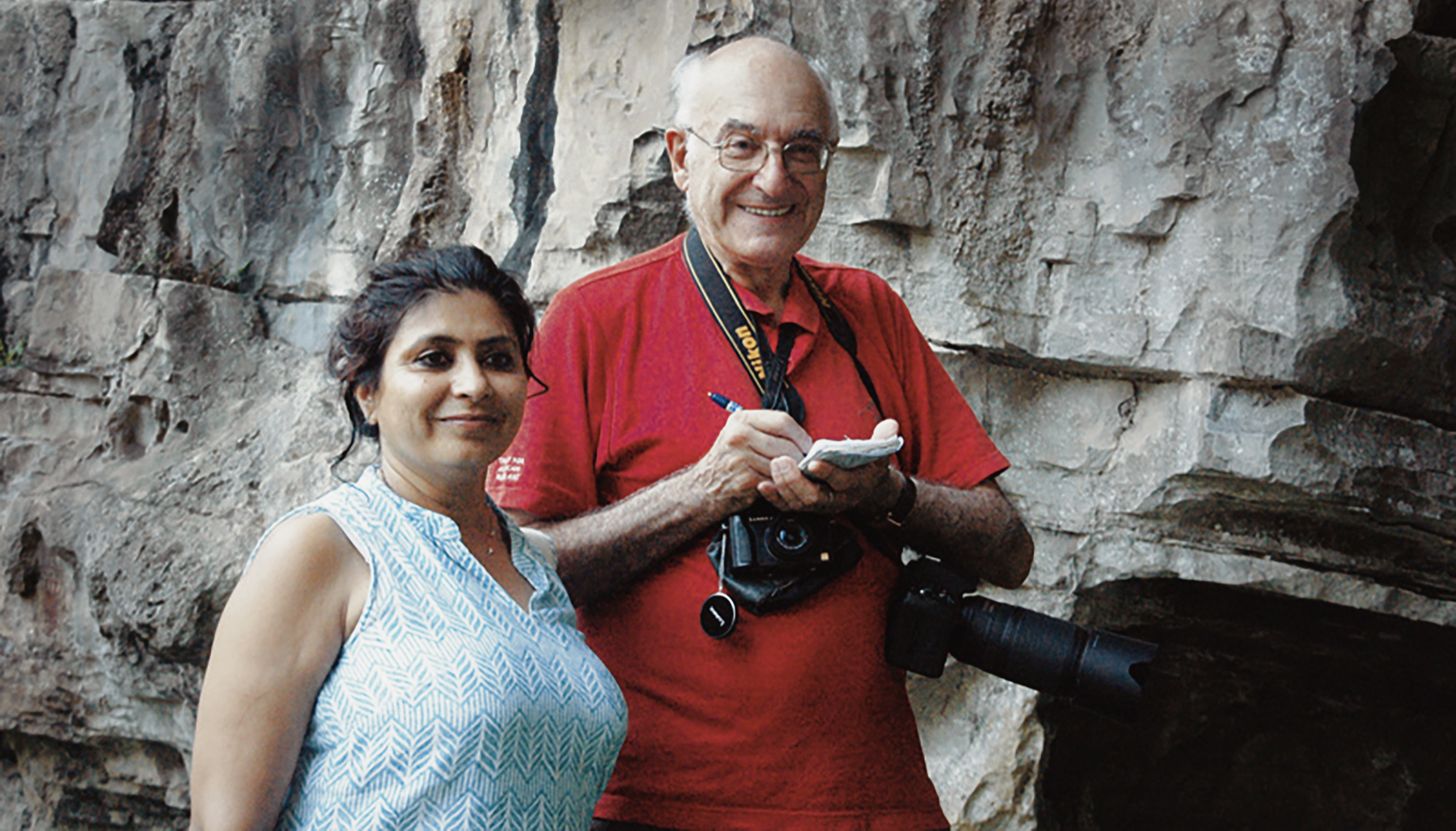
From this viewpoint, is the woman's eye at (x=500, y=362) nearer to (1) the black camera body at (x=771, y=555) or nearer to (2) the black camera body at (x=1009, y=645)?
(1) the black camera body at (x=771, y=555)

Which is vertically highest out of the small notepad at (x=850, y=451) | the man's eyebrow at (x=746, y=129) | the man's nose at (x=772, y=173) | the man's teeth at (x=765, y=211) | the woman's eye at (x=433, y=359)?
the man's eyebrow at (x=746, y=129)

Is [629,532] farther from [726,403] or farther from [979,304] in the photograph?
[979,304]

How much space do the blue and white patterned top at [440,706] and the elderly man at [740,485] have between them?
0.83 feet

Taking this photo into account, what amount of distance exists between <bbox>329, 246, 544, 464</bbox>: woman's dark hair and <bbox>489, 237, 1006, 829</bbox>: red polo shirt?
0.28 m

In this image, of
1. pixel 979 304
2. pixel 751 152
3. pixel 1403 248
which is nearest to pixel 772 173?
pixel 751 152

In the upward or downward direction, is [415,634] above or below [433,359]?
below

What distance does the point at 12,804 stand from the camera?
4309 mm

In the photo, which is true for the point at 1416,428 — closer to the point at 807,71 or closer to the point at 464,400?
the point at 807,71

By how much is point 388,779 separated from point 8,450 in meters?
3.63

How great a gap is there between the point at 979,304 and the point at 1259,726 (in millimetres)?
1641

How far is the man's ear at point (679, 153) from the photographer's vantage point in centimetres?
209

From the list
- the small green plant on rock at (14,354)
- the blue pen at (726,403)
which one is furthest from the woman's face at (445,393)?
the small green plant on rock at (14,354)

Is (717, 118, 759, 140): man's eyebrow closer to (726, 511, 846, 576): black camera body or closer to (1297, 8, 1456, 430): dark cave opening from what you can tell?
(726, 511, 846, 576): black camera body

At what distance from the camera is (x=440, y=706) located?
4.49 feet
